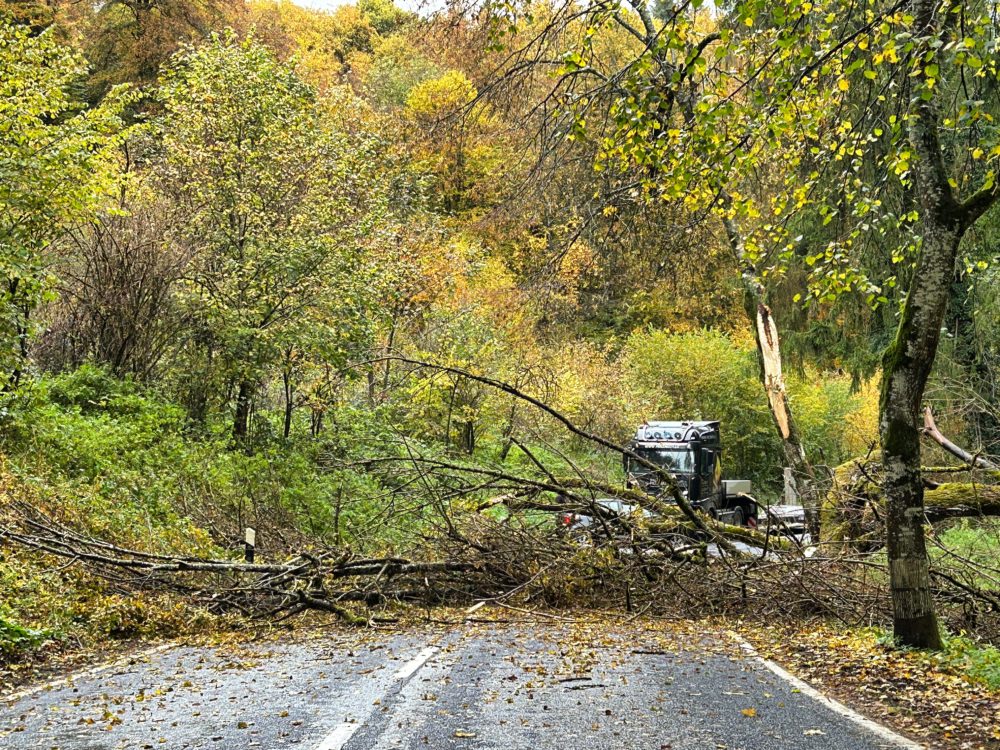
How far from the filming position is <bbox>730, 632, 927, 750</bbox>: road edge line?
20.7 feet

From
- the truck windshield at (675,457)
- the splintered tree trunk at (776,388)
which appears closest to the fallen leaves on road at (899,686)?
the splintered tree trunk at (776,388)

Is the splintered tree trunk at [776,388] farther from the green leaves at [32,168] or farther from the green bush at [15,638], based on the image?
the green bush at [15,638]

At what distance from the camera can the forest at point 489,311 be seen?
8914mm

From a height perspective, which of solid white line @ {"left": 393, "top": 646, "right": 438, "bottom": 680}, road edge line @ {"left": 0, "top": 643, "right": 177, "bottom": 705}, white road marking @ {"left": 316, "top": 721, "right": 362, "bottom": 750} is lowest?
road edge line @ {"left": 0, "top": 643, "right": 177, "bottom": 705}

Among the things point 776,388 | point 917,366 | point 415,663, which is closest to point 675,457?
point 776,388

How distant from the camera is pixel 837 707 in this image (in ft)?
24.3

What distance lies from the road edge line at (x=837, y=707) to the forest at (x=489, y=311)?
1.32m

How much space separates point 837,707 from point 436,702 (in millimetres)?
3039

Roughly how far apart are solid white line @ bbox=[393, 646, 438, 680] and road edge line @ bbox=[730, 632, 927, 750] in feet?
10.7

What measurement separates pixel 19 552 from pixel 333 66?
47032 millimetres

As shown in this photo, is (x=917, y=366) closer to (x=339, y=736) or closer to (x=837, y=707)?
(x=837, y=707)

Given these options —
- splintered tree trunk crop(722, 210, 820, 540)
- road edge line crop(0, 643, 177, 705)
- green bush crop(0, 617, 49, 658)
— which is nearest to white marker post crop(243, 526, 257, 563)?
road edge line crop(0, 643, 177, 705)

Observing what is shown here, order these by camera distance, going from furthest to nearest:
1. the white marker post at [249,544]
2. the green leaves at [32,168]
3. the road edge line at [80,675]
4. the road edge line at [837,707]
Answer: the white marker post at [249,544]
the green leaves at [32,168]
the road edge line at [80,675]
the road edge line at [837,707]

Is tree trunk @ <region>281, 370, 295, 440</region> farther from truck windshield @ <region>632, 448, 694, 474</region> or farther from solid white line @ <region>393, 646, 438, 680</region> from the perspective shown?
solid white line @ <region>393, 646, 438, 680</region>
